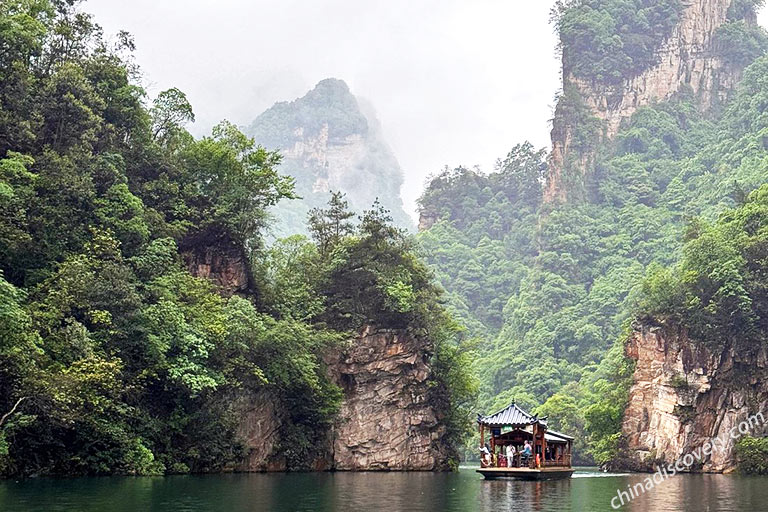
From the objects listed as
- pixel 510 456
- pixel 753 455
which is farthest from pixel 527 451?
pixel 753 455

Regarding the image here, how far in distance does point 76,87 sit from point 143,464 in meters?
15.8

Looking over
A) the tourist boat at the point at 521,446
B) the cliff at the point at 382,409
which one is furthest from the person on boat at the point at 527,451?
the cliff at the point at 382,409

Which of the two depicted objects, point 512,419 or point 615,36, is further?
point 615,36

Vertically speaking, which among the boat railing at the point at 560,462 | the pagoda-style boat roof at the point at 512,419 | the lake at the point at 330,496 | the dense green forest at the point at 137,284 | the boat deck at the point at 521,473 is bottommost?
the lake at the point at 330,496

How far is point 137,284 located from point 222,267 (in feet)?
33.3

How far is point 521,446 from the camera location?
37812mm

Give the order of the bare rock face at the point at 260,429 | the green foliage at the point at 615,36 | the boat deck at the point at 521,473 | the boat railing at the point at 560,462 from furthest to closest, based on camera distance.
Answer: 1. the green foliage at the point at 615,36
2. the bare rock face at the point at 260,429
3. the boat railing at the point at 560,462
4. the boat deck at the point at 521,473

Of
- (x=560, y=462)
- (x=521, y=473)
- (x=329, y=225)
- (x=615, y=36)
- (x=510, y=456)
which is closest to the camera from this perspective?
(x=521, y=473)

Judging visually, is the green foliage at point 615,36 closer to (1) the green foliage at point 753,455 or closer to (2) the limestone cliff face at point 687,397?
(2) the limestone cliff face at point 687,397

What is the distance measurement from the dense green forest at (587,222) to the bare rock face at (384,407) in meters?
15.0

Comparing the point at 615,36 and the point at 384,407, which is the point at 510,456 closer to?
the point at 384,407

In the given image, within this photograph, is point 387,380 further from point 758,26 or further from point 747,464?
point 758,26

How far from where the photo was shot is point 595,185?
11062cm

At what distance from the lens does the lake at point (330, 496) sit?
20.2 metres
